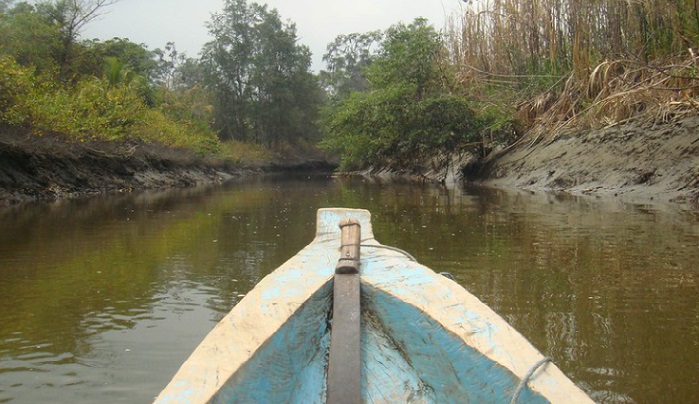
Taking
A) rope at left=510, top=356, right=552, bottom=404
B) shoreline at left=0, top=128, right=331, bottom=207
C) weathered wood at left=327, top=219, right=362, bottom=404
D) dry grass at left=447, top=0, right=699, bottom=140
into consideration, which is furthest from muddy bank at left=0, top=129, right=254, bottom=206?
rope at left=510, top=356, right=552, bottom=404

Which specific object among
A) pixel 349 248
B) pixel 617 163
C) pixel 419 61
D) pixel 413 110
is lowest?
pixel 349 248

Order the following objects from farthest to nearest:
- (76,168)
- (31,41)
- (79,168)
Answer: (31,41) → (79,168) → (76,168)

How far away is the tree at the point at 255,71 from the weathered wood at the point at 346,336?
4413 centimetres

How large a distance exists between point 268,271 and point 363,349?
3.61 m

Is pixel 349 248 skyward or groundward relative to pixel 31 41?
groundward

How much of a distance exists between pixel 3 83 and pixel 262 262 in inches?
359

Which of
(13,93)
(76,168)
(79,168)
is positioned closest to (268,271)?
(13,93)

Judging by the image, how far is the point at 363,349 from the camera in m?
2.17

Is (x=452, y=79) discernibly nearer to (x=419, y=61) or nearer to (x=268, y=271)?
(x=419, y=61)

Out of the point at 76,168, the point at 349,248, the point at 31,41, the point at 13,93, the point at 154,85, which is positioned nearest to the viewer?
A: the point at 349,248

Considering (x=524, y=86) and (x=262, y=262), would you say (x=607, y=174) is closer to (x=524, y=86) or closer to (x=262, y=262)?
(x=524, y=86)

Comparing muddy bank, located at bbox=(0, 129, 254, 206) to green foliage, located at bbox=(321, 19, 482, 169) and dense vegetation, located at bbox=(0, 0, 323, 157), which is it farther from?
green foliage, located at bbox=(321, 19, 482, 169)

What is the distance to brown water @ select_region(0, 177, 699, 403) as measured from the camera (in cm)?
324

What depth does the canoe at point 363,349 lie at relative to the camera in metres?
1.79
